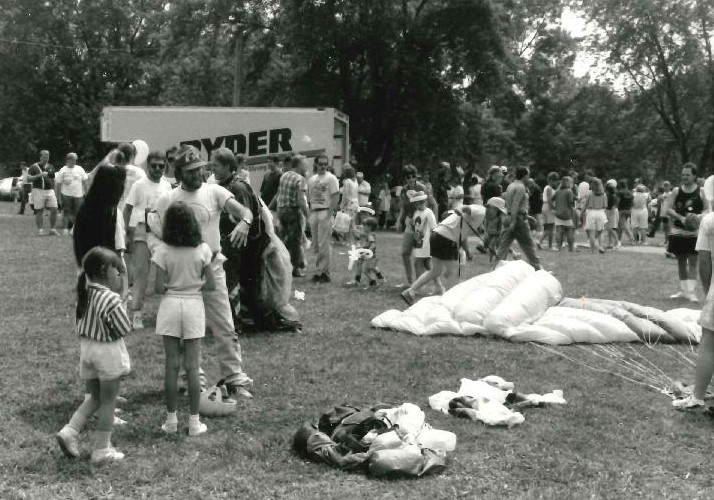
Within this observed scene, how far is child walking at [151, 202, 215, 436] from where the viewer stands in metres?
5.47

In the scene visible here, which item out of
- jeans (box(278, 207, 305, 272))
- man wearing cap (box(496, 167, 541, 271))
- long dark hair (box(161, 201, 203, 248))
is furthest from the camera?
man wearing cap (box(496, 167, 541, 271))

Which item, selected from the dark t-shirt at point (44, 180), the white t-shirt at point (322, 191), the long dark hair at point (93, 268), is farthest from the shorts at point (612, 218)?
the long dark hair at point (93, 268)

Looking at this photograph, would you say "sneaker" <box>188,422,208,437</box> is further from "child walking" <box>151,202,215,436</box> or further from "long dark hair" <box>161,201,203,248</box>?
"long dark hair" <box>161,201,203,248</box>

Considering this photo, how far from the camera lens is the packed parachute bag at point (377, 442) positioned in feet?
16.0

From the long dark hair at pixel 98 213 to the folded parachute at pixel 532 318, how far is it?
13.3 feet

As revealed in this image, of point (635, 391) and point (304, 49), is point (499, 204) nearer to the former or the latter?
point (635, 391)

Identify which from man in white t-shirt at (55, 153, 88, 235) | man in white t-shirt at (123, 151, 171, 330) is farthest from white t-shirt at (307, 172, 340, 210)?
man in white t-shirt at (55, 153, 88, 235)

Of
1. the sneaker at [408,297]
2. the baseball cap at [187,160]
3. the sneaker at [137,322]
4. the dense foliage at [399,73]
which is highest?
the dense foliage at [399,73]

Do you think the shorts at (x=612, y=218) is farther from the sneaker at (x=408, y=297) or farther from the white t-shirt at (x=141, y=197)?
the white t-shirt at (x=141, y=197)

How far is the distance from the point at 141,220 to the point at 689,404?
547 cm

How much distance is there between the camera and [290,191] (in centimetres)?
1248

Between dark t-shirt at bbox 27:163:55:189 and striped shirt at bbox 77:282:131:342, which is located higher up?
dark t-shirt at bbox 27:163:55:189

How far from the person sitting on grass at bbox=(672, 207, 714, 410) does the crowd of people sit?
1.5 inches

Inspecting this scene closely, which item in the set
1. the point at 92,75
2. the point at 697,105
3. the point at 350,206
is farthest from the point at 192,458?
the point at 92,75
